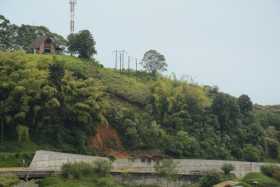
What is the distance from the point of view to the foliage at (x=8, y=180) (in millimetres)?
33022

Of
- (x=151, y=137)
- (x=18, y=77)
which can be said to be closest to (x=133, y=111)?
(x=151, y=137)

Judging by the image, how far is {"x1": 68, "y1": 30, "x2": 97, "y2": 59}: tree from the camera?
→ 192ft

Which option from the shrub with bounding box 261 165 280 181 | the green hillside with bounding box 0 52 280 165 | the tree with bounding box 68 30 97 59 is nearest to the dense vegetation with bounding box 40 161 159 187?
the green hillside with bounding box 0 52 280 165

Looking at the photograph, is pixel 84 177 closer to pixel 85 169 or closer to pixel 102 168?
pixel 85 169

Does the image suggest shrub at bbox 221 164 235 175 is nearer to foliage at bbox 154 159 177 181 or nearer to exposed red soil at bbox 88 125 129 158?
foliage at bbox 154 159 177 181

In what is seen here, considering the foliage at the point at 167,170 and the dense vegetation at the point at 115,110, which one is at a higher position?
the dense vegetation at the point at 115,110

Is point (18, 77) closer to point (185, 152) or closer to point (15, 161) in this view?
point (15, 161)

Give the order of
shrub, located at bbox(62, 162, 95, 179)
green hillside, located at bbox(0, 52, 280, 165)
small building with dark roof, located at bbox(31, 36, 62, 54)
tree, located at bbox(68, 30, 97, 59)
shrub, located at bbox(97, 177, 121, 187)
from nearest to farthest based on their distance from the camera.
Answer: shrub, located at bbox(97, 177, 121, 187) < shrub, located at bbox(62, 162, 95, 179) < green hillside, located at bbox(0, 52, 280, 165) < tree, located at bbox(68, 30, 97, 59) < small building with dark roof, located at bbox(31, 36, 62, 54)

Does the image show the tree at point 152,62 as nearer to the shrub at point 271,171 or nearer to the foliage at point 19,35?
the foliage at point 19,35

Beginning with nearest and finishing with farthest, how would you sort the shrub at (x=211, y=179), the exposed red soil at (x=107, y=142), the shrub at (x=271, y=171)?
the shrub at (x=211, y=179) < the shrub at (x=271, y=171) < the exposed red soil at (x=107, y=142)

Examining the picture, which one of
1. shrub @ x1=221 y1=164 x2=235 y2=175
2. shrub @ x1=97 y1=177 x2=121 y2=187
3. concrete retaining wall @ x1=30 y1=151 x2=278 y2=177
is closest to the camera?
shrub @ x1=97 y1=177 x2=121 y2=187

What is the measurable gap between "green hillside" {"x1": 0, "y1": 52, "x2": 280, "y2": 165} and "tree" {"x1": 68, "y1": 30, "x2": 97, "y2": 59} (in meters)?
1.16

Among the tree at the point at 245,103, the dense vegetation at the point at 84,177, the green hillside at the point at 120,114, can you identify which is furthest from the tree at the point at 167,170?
the tree at the point at 245,103

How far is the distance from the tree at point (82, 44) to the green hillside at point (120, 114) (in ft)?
3.80
